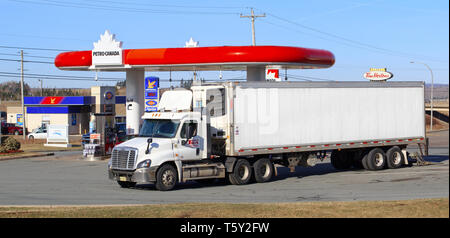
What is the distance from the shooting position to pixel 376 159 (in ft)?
85.9

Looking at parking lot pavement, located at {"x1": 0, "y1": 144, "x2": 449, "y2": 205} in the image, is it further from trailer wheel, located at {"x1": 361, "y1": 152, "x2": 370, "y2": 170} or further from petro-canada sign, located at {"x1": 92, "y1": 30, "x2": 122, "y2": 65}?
petro-canada sign, located at {"x1": 92, "y1": 30, "x2": 122, "y2": 65}

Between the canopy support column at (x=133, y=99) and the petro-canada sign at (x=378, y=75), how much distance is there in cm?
1466

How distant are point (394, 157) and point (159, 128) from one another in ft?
39.1

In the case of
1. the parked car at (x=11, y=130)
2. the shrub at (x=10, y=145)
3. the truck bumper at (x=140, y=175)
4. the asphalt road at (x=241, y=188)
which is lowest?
the asphalt road at (x=241, y=188)

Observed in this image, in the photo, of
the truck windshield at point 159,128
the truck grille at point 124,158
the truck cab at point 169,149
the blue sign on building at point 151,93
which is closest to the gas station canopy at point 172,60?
the blue sign on building at point 151,93

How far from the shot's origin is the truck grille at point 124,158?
19.5 metres

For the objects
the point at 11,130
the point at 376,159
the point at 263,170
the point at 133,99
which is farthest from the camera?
the point at 11,130

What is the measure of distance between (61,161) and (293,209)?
23.5 meters

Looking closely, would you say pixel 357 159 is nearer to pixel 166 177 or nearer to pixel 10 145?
pixel 166 177

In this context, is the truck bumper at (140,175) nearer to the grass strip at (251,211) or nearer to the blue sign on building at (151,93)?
the grass strip at (251,211)

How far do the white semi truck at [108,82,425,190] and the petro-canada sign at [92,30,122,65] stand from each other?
45.9 feet

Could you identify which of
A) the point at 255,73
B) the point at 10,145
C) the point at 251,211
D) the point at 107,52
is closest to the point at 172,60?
the point at 107,52

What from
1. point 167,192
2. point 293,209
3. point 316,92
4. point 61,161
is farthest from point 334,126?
point 61,161
